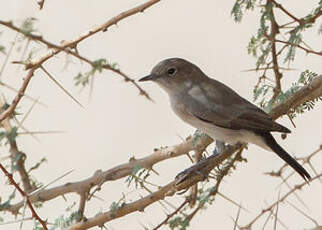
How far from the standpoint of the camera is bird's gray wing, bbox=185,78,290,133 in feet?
12.5

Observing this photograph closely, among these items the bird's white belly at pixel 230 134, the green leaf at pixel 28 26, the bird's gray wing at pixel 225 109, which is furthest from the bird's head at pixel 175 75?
the green leaf at pixel 28 26

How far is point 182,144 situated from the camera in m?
3.49

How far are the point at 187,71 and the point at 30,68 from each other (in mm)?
2117

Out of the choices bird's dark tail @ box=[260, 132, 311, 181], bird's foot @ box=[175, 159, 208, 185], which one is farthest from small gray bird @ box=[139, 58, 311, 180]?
bird's foot @ box=[175, 159, 208, 185]

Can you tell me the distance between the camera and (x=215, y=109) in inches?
159

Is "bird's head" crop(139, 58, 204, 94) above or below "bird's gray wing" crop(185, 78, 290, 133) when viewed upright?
above

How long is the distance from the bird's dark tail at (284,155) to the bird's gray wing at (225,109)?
13 cm

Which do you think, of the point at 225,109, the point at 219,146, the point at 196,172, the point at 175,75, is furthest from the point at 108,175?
the point at 175,75

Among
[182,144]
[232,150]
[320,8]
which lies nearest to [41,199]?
[182,144]

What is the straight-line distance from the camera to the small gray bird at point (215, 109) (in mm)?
3779

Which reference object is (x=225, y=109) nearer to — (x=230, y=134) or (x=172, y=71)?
(x=230, y=134)

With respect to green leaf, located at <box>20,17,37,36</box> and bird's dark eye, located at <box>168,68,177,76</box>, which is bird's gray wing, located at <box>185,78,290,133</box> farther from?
green leaf, located at <box>20,17,37,36</box>

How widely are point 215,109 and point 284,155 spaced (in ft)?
2.00

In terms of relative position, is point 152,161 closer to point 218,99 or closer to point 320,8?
point 218,99
